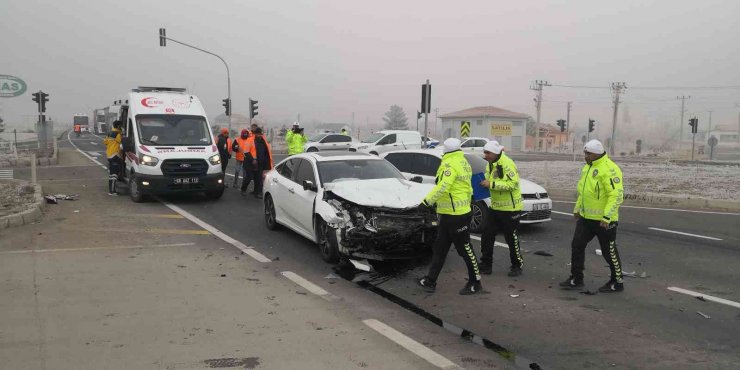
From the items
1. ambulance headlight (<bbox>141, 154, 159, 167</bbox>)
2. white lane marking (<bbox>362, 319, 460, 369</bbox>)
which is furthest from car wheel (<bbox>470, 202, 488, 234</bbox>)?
ambulance headlight (<bbox>141, 154, 159, 167</bbox>)

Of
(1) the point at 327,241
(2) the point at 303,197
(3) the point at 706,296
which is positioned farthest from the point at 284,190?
(3) the point at 706,296

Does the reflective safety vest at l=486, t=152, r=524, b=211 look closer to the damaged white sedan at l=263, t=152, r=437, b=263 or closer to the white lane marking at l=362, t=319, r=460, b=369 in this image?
the damaged white sedan at l=263, t=152, r=437, b=263

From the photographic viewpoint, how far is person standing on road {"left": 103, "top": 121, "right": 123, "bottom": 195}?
45.6 ft

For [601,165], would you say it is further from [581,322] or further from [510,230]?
[581,322]

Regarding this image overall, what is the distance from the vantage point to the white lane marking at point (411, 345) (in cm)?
435

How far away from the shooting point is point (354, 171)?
28.3 ft

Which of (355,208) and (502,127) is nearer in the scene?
(355,208)

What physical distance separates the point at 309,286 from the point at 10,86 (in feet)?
66.6

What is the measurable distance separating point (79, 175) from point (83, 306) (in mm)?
15653

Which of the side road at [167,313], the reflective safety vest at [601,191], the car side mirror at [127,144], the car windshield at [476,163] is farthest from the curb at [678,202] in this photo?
the car side mirror at [127,144]

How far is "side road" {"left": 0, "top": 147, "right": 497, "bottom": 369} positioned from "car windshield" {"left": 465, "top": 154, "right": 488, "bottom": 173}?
14.4ft

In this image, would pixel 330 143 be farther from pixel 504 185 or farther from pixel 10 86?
pixel 504 185

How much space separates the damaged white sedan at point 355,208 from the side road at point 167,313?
0.95 metres

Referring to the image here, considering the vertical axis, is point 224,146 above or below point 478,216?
above
